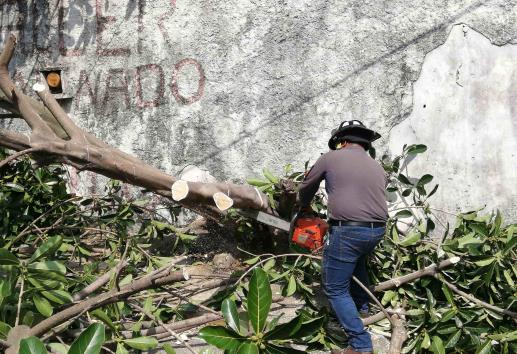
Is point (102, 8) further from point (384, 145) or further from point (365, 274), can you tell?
point (365, 274)

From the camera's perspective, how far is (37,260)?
298cm

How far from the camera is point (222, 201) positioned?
12.9 feet

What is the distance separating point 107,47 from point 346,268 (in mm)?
3265

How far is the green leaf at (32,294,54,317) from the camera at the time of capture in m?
2.95

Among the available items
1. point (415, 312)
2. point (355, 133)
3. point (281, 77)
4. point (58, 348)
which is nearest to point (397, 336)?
point (415, 312)

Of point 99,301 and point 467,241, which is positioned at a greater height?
point 99,301

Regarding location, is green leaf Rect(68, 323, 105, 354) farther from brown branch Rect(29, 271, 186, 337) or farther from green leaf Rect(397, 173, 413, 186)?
green leaf Rect(397, 173, 413, 186)

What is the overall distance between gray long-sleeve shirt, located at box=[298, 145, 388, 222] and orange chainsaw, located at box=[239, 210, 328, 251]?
0.46m

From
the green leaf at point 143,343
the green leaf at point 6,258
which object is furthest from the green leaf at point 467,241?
the green leaf at point 6,258

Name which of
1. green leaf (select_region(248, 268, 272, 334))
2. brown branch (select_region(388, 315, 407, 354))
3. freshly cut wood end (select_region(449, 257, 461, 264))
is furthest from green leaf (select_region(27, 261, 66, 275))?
freshly cut wood end (select_region(449, 257, 461, 264))

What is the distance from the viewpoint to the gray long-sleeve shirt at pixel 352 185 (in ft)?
11.8

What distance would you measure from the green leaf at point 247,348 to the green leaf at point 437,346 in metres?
1.59

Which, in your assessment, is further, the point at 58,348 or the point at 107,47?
the point at 107,47

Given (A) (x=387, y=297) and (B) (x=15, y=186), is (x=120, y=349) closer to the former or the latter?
(A) (x=387, y=297)
